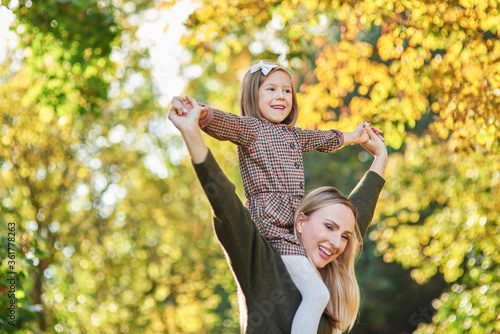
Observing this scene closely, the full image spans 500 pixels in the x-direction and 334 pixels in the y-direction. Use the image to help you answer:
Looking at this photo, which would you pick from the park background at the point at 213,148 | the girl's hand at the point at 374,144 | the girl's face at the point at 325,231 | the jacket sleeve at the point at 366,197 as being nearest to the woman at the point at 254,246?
the girl's face at the point at 325,231

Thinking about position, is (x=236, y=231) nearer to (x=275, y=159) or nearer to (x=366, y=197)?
(x=275, y=159)

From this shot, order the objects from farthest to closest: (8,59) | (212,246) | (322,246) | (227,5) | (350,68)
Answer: (212,246) < (8,59) < (350,68) < (227,5) < (322,246)

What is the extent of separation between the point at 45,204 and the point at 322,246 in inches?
293

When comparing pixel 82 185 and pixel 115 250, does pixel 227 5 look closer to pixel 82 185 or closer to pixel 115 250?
pixel 82 185

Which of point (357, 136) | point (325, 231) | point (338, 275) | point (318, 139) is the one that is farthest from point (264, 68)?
point (338, 275)

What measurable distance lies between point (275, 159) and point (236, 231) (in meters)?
0.47

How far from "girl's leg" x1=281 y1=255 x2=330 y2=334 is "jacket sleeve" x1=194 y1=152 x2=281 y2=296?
0.08m

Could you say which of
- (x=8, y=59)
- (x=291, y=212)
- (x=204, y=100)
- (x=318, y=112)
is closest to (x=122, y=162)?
(x=8, y=59)

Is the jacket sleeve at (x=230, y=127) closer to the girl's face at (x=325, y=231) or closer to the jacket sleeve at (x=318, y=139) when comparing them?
the jacket sleeve at (x=318, y=139)

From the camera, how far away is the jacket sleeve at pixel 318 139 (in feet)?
9.25

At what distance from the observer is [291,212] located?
2.59 meters

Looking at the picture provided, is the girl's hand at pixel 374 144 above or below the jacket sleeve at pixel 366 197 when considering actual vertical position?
above

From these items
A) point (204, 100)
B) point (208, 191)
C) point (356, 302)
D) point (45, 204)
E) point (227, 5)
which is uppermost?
point (227, 5)

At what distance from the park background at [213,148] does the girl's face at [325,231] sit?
2049mm
